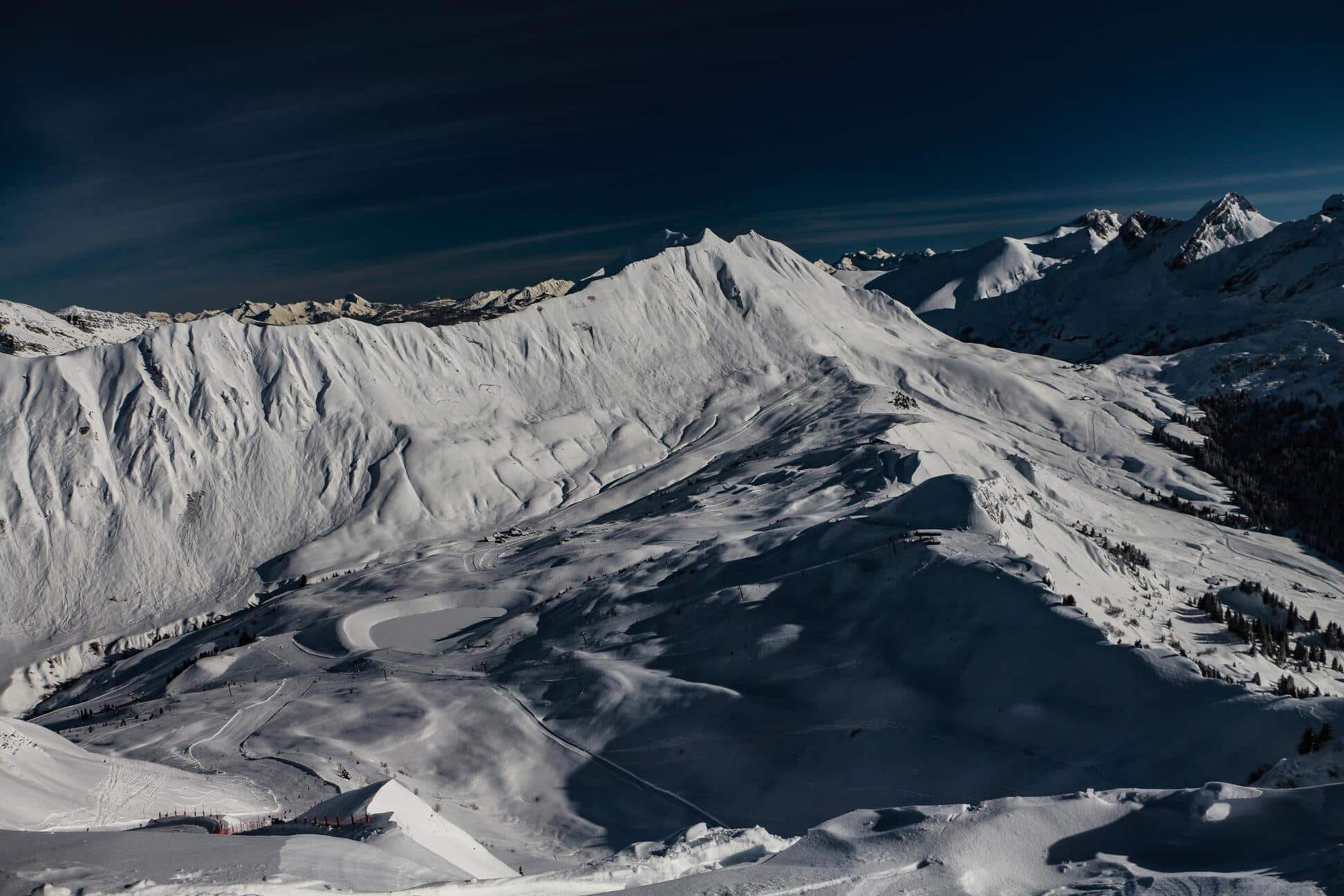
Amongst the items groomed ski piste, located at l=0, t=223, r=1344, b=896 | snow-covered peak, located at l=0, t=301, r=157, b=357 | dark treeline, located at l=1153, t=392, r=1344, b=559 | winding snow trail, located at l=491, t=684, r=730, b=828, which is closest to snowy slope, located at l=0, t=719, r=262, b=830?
groomed ski piste, located at l=0, t=223, r=1344, b=896

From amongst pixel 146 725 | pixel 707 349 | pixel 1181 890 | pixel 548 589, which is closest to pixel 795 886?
pixel 1181 890

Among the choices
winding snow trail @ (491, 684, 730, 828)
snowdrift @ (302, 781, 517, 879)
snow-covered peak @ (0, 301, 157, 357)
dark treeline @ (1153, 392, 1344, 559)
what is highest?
snow-covered peak @ (0, 301, 157, 357)

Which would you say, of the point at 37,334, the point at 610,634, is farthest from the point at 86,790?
the point at 37,334

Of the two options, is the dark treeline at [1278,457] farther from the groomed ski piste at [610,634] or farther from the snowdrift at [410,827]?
the snowdrift at [410,827]

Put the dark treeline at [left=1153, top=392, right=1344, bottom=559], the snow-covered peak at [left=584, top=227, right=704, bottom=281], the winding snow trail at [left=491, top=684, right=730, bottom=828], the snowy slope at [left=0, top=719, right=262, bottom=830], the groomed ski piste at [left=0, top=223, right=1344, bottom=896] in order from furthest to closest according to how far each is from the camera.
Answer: the snow-covered peak at [left=584, top=227, right=704, bottom=281] < the dark treeline at [left=1153, top=392, right=1344, bottom=559] < the winding snow trail at [left=491, top=684, right=730, bottom=828] < the snowy slope at [left=0, top=719, right=262, bottom=830] < the groomed ski piste at [left=0, top=223, right=1344, bottom=896]

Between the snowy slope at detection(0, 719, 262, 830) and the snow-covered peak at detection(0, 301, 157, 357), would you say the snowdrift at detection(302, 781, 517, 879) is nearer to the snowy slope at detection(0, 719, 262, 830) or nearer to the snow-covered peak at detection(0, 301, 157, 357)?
the snowy slope at detection(0, 719, 262, 830)

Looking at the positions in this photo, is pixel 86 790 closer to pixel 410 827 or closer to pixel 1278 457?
pixel 410 827
